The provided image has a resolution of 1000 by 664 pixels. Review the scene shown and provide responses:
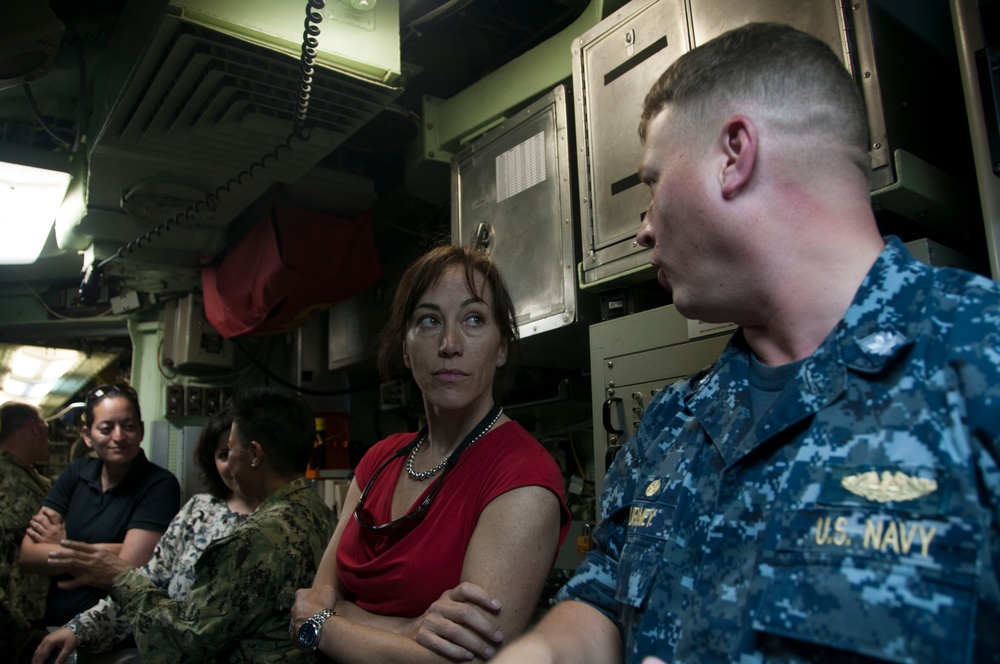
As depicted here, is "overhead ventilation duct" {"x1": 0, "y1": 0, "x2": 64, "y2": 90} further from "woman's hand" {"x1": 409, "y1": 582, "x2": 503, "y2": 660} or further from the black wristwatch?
"woman's hand" {"x1": 409, "y1": 582, "x2": 503, "y2": 660}

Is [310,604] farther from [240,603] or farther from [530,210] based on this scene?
[530,210]

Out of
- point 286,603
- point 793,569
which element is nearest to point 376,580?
point 286,603

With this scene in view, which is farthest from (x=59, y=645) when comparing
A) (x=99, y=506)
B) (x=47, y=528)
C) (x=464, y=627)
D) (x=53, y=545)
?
(x=464, y=627)

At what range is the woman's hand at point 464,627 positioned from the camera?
1.44 meters

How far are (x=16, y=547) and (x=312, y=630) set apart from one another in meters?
2.95

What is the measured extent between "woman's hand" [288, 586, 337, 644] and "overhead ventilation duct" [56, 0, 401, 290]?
182 cm

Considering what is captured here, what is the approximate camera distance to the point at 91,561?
3.12 m

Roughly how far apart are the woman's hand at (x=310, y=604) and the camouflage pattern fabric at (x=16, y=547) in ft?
8.38

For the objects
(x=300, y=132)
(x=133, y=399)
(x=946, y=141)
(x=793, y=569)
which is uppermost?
(x=300, y=132)

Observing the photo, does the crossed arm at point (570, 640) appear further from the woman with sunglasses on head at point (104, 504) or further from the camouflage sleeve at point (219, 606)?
the woman with sunglasses on head at point (104, 504)

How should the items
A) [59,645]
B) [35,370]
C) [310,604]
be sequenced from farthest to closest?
[35,370] < [59,645] < [310,604]

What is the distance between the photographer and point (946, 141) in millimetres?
1785

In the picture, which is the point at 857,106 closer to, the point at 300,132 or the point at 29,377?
the point at 300,132

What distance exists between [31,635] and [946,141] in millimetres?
4311
